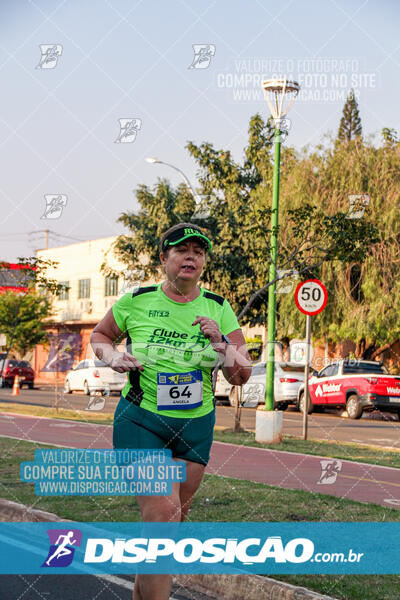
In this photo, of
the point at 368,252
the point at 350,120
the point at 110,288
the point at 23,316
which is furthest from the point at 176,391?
the point at 350,120

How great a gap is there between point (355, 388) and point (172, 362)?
1934 centimetres

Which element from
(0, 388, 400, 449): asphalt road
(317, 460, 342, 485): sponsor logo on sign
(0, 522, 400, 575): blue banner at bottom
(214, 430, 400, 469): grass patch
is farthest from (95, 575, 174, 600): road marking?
(0, 388, 400, 449): asphalt road

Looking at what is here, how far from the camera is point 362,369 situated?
23422 millimetres

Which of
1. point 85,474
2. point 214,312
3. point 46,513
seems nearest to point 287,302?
point 85,474

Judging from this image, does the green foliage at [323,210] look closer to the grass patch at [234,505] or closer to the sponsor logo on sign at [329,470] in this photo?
the sponsor logo on sign at [329,470]

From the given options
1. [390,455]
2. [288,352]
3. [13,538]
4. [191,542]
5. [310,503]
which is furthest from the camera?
[288,352]

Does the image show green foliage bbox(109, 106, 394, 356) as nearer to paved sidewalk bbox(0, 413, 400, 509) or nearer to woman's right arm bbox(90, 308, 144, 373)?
paved sidewalk bbox(0, 413, 400, 509)

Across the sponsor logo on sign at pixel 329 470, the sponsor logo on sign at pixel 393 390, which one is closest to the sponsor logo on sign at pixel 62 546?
the sponsor logo on sign at pixel 329 470

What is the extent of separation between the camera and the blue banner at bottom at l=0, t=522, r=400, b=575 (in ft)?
17.6

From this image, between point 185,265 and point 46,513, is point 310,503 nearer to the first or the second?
point 46,513

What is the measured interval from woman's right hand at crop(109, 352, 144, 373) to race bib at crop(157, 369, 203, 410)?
5.1 inches

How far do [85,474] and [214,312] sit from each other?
4853mm

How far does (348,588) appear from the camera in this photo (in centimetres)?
486

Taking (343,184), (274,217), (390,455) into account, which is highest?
(343,184)
